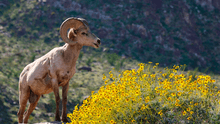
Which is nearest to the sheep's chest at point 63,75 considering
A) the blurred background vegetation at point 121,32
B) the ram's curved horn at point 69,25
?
the ram's curved horn at point 69,25

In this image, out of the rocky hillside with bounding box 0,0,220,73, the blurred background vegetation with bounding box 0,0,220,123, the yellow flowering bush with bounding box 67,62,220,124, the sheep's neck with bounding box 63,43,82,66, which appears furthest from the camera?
the rocky hillside with bounding box 0,0,220,73

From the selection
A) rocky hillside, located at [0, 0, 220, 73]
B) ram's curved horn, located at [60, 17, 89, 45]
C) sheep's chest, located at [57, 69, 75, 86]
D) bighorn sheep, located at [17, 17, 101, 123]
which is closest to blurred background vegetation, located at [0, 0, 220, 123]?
rocky hillside, located at [0, 0, 220, 73]

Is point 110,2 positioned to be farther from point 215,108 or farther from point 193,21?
point 215,108

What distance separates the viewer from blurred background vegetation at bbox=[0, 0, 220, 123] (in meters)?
27.5

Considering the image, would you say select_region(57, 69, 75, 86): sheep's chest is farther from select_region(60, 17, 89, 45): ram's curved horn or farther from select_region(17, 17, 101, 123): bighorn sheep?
select_region(60, 17, 89, 45): ram's curved horn

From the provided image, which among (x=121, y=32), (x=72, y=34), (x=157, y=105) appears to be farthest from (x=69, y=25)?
(x=121, y=32)

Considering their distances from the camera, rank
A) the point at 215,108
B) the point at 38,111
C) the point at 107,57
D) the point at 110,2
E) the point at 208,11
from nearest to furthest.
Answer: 1. the point at 215,108
2. the point at 38,111
3. the point at 107,57
4. the point at 110,2
5. the point at 208,11

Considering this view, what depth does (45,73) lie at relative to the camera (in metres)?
6.36

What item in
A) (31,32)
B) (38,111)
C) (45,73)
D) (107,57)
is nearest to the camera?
(45,73)

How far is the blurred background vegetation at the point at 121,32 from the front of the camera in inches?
1081

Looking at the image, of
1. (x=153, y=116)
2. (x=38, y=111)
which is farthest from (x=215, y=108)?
(x=38, y=111)

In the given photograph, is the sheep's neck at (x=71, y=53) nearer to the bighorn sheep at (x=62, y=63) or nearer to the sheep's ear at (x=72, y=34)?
the bighorn sheep at (x=62, y=63)

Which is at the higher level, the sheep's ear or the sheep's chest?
the sheep's ear

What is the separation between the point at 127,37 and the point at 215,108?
28854 mm
